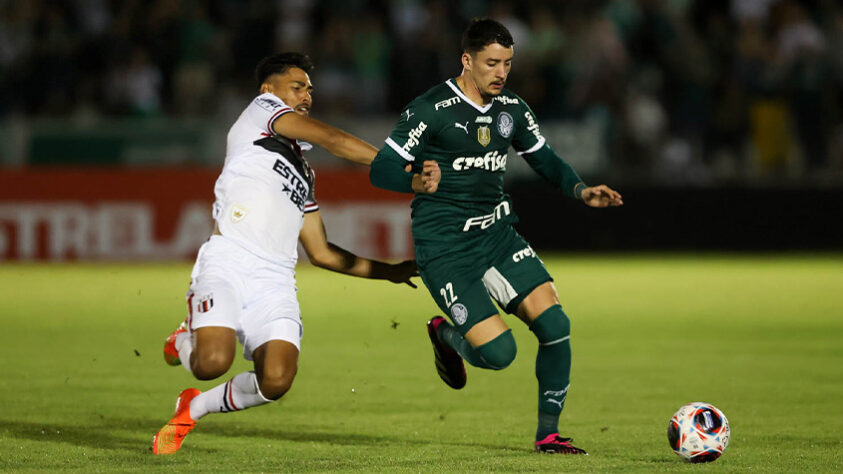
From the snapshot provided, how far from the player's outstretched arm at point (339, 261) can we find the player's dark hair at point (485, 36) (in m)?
1.22

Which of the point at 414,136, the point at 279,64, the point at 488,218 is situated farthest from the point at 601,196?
the point at 279,64

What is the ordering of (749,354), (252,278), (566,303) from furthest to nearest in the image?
(566,303) < (749,354) < (252,278)

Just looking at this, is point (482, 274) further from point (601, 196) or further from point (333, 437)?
point (333, 437)

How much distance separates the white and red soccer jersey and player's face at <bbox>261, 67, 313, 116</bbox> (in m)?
0.10

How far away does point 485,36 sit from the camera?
6773mm

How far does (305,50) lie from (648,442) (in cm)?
1287

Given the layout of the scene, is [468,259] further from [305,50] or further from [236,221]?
[305,50]

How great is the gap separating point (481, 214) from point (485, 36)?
92 cm

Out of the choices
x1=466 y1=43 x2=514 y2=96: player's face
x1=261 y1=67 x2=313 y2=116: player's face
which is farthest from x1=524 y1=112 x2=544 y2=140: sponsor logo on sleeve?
x1=261 y1=67 x2=313 y2=116: player's face

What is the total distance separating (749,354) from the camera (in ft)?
34.3

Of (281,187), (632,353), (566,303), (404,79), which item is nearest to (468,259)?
(281,187)

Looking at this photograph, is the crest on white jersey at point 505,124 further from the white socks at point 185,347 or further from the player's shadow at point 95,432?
the player's shadow at point 95,432

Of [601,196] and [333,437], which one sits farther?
[333,437]

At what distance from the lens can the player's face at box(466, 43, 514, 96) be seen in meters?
6.77
